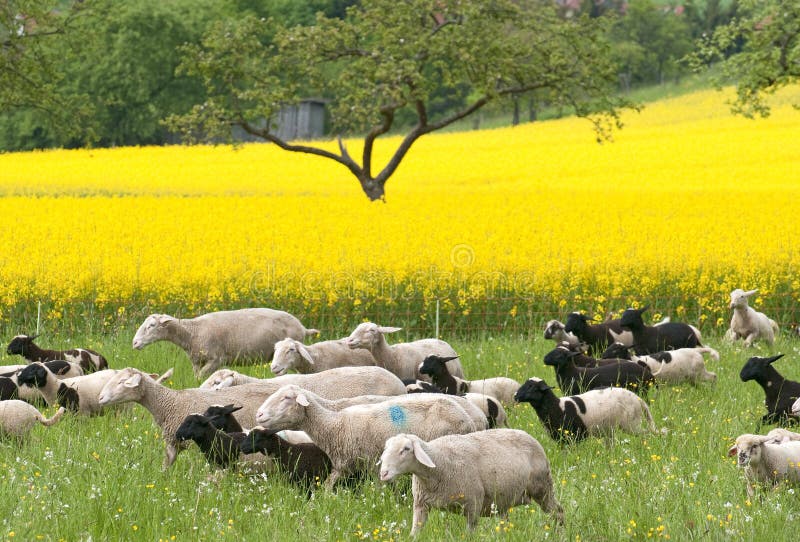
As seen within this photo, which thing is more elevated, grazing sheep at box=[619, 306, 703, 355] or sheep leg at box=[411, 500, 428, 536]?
grazing sheep at box=[619, 306, 703, 355]

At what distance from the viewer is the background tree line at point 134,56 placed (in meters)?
32.7

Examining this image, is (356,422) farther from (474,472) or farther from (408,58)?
(408,58)

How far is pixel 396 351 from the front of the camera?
12.6m

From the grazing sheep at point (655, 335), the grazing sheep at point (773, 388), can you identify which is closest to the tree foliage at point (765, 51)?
the grazing sheep at point (655, 335)

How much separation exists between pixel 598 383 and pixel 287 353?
10.7ft

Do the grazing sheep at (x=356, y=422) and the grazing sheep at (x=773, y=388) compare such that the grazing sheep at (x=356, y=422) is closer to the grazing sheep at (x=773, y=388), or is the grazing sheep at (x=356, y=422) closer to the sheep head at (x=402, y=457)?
the sheep head at (x=402, y=457)

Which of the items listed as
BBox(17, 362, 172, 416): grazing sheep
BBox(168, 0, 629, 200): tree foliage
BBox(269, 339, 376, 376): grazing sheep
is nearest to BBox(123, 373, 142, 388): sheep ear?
BBox(17, 362, 172, 416): grazing sheep

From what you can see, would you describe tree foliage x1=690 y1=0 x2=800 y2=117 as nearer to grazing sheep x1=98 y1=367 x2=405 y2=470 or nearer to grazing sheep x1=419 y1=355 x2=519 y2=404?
grazing sheep x1=419 y1=355 x2=519 y2=404

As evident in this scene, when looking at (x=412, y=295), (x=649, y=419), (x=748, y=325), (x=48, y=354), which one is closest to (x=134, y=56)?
(x=412, y=295)

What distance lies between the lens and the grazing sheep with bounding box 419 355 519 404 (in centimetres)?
1088

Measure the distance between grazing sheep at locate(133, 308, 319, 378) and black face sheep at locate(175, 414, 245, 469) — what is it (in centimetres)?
468

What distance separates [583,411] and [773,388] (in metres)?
2.03

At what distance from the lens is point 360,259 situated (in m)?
19.5

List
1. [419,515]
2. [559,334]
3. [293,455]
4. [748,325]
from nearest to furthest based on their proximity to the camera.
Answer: [419,515], [293,455], [559,334], [748,325]
